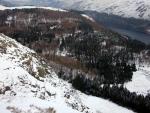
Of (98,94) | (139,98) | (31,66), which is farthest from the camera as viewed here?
(139,98)

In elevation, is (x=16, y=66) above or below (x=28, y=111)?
above

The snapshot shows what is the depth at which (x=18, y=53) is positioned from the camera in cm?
7450

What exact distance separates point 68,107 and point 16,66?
1440cm

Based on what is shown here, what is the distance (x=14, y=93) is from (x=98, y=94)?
94409mm

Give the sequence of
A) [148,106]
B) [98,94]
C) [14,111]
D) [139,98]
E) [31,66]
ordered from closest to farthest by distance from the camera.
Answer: [14,111] → [31,66] → [98,94] → [148,106] → [139,98]

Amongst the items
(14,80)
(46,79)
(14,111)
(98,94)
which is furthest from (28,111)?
(98,94)

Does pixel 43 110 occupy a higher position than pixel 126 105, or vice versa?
pixel 43 110

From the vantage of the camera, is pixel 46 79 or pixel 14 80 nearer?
pixel 14 80

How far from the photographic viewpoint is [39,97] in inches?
2381

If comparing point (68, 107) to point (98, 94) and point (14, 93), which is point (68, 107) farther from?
point (98, 94)

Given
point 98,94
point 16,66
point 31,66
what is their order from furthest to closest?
point 98,94
point 31,66
point 16,66

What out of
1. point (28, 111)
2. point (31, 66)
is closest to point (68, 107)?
point (28, 111)

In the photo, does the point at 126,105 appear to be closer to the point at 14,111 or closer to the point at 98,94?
the point at 98,94

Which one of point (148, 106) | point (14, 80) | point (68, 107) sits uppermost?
point (14, 80)
